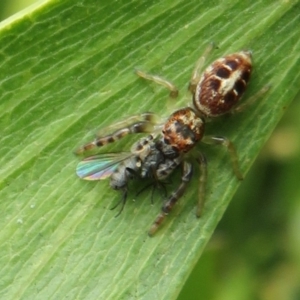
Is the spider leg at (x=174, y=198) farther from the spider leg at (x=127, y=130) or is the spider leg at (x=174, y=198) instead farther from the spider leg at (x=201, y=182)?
the spider leg at (x=127, y=130)

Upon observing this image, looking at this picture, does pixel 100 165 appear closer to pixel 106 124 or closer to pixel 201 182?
pixel 106 124

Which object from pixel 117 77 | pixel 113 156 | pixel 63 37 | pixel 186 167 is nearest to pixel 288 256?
pixel 186 167

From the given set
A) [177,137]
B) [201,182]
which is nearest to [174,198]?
[201,182]

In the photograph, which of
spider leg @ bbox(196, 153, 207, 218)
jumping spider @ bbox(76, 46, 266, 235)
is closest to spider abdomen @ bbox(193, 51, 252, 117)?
jumping spider @ bbox(76, 46, 266, 235)

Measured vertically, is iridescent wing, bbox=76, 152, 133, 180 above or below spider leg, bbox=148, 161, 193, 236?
above

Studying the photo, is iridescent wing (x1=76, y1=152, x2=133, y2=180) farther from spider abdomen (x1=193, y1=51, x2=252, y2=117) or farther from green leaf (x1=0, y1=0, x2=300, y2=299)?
spider abdomen (x1=193, y1=51, x2=252, y2=117)

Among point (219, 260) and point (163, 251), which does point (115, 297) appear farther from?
point (219, 260)
